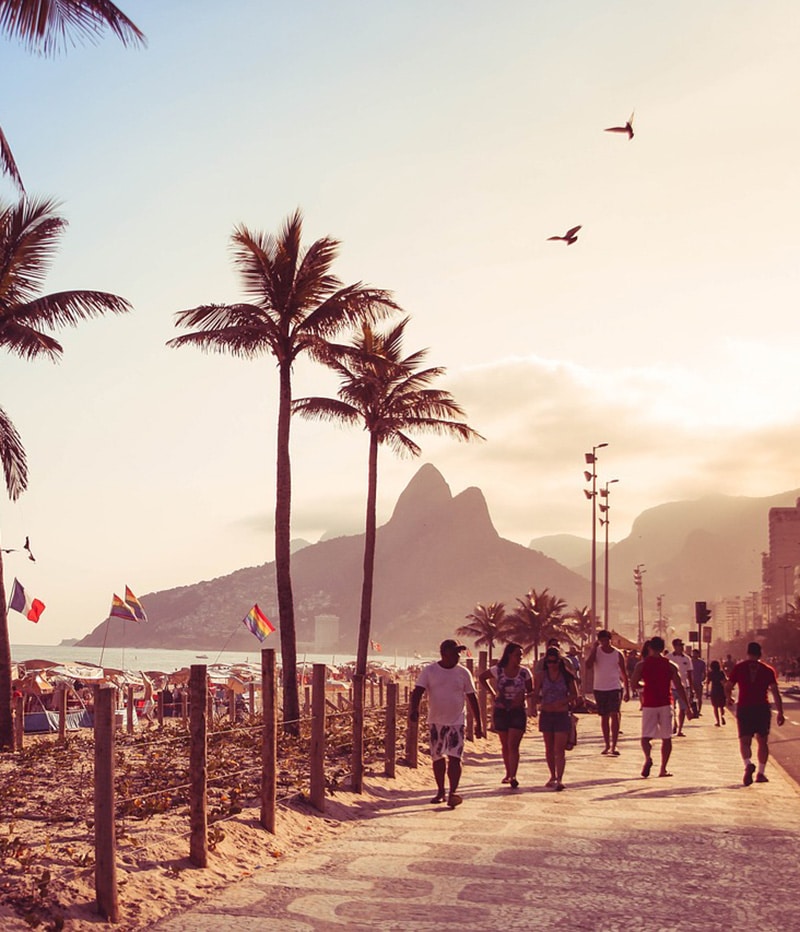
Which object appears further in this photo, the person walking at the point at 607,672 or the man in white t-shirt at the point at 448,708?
the person walking at the point at 607,672

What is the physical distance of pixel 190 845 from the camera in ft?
28.3

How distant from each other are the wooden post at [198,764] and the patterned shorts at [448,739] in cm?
398

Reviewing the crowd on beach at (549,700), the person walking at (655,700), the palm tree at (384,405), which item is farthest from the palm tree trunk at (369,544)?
the person walking at (655,700)

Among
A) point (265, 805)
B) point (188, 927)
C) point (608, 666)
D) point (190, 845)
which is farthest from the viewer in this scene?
point (608, 666)

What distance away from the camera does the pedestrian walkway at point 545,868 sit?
22.7 ft

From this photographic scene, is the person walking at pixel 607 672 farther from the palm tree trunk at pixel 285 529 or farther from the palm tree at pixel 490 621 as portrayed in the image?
the palm tree at pixel 490 621

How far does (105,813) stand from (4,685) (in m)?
13.5

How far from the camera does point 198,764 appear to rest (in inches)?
344

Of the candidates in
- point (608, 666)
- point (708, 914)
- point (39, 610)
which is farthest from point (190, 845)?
point (39, 610)

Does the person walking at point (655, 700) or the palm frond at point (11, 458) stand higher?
the palm frond at point (11, 458)

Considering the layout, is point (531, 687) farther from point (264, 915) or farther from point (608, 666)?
point (264, 915)

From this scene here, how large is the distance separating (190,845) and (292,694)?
51.2 ft

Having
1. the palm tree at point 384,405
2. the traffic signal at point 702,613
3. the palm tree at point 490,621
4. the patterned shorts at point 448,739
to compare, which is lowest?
the palm tree at point 490,621

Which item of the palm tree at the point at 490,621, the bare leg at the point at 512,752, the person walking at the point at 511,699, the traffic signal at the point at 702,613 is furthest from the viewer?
the palm tree at the point at 490,621
